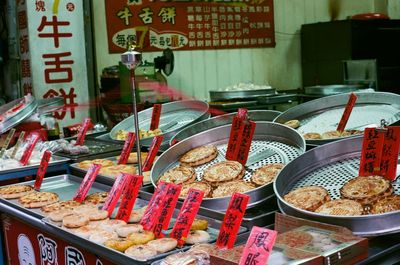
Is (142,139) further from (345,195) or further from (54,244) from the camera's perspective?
(345,195)

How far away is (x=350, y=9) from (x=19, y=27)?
589cm

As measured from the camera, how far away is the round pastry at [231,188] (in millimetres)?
2229

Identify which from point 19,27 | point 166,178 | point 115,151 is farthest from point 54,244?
point 19,27

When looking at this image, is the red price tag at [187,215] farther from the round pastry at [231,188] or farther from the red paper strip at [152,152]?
the red paper strip at [152,152]

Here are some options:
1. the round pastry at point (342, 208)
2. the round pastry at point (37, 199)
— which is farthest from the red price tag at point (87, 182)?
the round pastry at point (342, 208)

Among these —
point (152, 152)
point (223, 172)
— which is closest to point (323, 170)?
point (223, 172)

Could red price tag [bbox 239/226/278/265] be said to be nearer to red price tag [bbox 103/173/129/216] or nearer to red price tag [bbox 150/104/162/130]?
red price tag [bbox 103/173/129/216]

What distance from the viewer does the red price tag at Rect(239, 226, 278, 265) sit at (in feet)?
4.73

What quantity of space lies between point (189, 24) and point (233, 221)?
5.98m

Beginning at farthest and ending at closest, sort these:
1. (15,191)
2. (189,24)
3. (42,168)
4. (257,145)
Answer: (189,24) < (42,168) < (15,191) < (257,145)

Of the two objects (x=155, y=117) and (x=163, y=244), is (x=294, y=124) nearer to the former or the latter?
(x=155, y=117)

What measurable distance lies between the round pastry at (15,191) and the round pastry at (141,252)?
1.24 m

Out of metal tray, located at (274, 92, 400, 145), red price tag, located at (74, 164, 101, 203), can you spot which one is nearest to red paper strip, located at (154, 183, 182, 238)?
red price tag, located at (74, 164, 101, 203)

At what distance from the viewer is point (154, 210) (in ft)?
6.98
